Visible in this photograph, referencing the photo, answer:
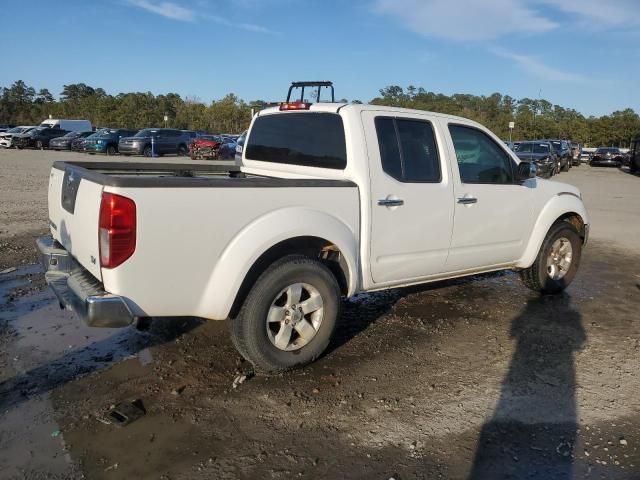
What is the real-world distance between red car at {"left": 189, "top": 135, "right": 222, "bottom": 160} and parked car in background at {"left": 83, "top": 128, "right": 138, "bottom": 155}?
387 centimetres

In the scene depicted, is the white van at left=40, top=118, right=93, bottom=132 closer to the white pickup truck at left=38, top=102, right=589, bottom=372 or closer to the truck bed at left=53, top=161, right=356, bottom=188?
the truck bed at left=53, top=161, right=356, bottom=188

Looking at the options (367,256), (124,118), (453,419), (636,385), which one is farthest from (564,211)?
(124,118)

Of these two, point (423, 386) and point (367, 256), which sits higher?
point (367, 256)

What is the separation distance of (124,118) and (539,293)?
219 ft

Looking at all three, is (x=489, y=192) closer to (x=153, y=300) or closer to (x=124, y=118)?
(x=153, y=300)

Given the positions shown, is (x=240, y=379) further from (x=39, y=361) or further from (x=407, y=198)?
(x=407, y=198)

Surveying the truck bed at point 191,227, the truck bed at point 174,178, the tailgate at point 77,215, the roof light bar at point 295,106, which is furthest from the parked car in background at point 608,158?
the tailgate at point 77,215

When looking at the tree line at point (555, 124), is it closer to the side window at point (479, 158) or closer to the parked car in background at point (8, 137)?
the parked car in background at point (8, 137)

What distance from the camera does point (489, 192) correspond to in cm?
522

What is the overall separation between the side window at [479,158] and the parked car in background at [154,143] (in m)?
26.2

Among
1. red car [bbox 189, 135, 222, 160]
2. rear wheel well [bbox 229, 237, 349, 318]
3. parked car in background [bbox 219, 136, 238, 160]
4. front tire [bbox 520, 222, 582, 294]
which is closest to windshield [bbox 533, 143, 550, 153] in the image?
parked car in background [bbox 219, 136, 238, 160]

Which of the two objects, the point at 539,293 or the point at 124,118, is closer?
the point at 539,293

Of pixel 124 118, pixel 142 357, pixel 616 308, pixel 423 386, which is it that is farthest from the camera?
pixel 124 118

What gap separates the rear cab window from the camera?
450 cm
